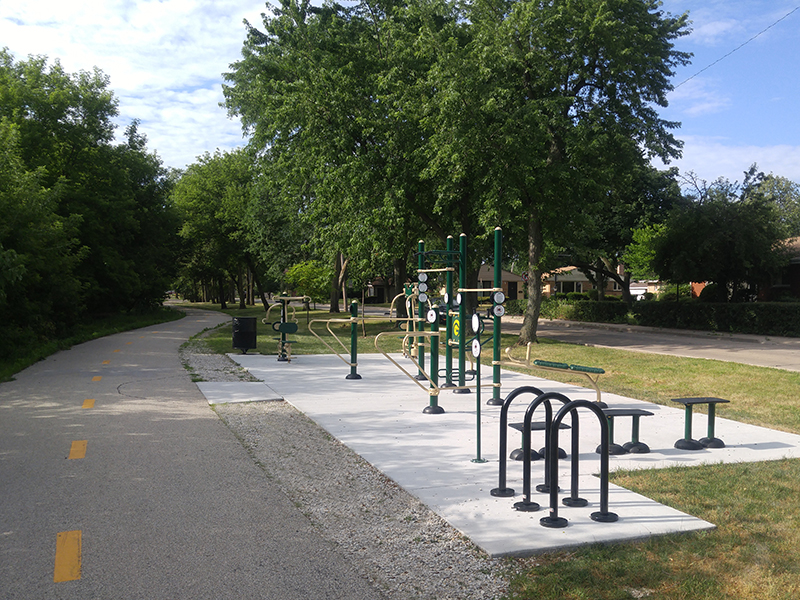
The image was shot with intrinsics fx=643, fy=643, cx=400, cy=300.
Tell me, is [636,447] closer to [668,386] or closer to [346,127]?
[668,386]

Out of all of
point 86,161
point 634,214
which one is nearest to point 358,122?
point 86,161

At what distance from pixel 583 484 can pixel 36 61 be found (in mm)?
30478

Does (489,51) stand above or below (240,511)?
above

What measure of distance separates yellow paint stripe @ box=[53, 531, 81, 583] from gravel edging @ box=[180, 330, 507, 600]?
1.55m

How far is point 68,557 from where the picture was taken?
4.02m

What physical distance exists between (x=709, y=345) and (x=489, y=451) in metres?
17.5

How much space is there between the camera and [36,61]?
90.9 ft

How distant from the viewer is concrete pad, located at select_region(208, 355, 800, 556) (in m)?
4.47

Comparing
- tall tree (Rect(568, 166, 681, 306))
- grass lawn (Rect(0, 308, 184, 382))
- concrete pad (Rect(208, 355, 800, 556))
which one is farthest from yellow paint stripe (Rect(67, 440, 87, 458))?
tall tree (Rect(568, 166, 681, 306))

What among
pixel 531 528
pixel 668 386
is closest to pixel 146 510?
pixel 531 528

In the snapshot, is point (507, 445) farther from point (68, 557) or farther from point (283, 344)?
point (283, 344)

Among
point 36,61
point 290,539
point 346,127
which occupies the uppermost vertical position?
point 36,61

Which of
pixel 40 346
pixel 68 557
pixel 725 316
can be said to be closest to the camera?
pixel 68 557

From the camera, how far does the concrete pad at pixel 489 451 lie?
447 centimetres
